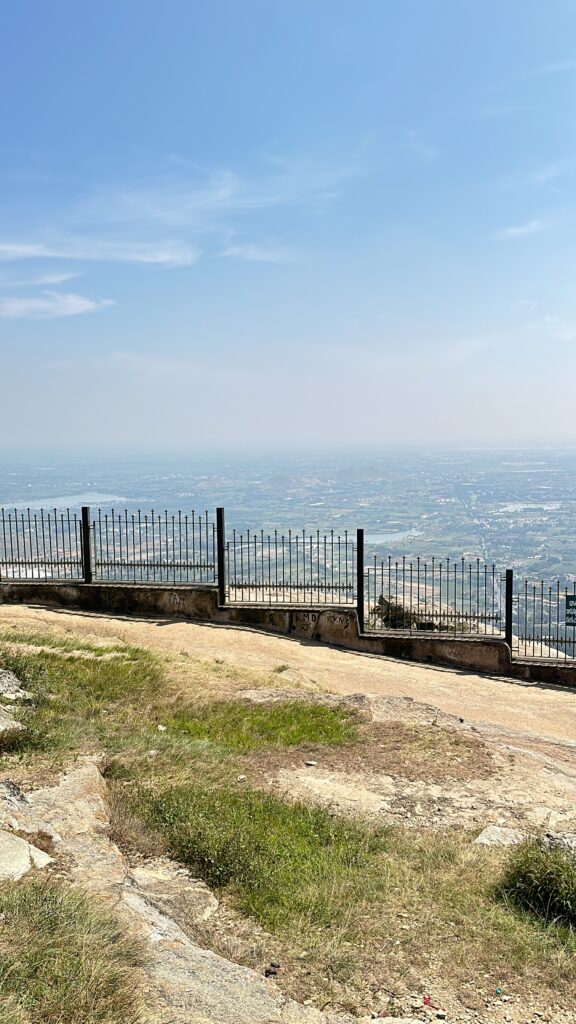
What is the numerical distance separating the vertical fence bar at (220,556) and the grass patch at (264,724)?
7595 millimetres

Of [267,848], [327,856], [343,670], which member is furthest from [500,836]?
[343,670]

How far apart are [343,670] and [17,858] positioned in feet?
33.1

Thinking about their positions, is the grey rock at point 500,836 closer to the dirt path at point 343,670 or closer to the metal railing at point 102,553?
the dirt path at point 343,670

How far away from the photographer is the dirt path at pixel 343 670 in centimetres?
1256

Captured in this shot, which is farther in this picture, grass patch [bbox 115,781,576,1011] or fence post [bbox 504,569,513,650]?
fence post [bbox 504,569,513,650]

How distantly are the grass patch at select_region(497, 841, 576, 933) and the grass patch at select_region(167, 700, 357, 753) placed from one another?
3511 mm

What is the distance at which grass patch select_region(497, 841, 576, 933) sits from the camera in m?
5.03

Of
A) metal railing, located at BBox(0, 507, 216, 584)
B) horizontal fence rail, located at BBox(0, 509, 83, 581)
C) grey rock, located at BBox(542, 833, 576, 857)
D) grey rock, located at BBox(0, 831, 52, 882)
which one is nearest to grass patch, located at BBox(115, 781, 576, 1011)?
grey rock, located at BBox(542, 833, 576, 857)

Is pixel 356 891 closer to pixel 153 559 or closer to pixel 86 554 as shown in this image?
pixel 153 559

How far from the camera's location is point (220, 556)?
1736 centimetres

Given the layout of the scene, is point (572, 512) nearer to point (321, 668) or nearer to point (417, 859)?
point (321, 668)

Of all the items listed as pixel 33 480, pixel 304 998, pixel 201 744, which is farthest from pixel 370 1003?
pixel 33 480

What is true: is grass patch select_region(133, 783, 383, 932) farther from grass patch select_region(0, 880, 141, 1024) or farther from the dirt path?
the dirt path

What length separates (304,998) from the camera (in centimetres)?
394
